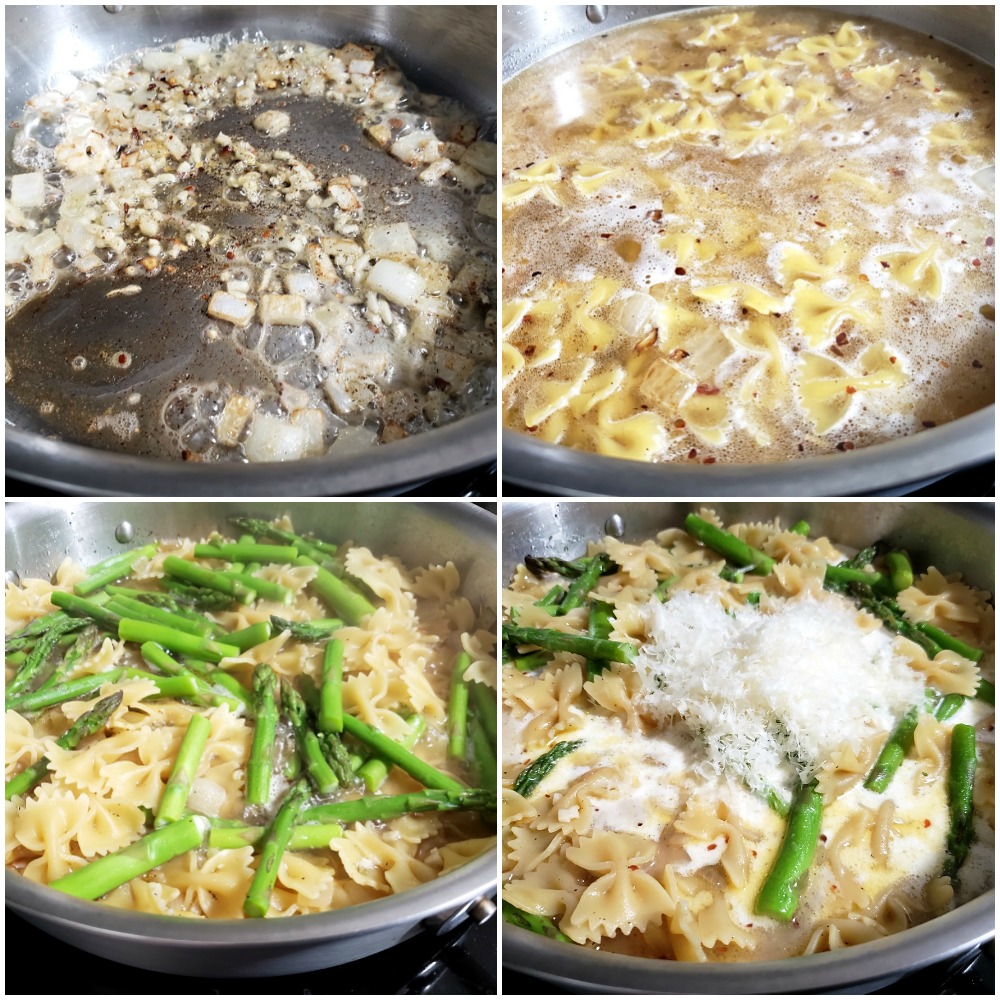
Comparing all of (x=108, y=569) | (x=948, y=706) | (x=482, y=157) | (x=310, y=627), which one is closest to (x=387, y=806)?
(x=310, y=627)

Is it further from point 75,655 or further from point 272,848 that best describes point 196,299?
point 272,848

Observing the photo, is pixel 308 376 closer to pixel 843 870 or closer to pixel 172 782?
pixel 172 782

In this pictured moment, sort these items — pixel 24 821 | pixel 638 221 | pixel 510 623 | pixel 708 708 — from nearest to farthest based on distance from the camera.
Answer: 1. pixel 24 821
2. pixel 708 708
3. pixel 510 623
4. pixel 638 221

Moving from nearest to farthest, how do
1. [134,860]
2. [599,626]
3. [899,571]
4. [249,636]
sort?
[134,860]
[249,636]
[599,626]
[899,571]

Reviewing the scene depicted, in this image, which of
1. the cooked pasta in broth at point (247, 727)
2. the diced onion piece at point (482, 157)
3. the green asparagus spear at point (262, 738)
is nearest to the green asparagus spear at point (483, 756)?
the cooked pasta in broth at point (247, 727)

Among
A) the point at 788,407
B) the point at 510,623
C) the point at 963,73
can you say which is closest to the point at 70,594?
the point at 510,623

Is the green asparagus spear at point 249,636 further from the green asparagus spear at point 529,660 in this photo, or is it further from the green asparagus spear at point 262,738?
the green asparagus spear at point 529,660

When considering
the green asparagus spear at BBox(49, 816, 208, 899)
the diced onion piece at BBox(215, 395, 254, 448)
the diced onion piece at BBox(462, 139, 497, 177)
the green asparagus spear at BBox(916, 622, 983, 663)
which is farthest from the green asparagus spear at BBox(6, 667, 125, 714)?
the green asparagus spear at BBox(916, 622, 983, 663)
